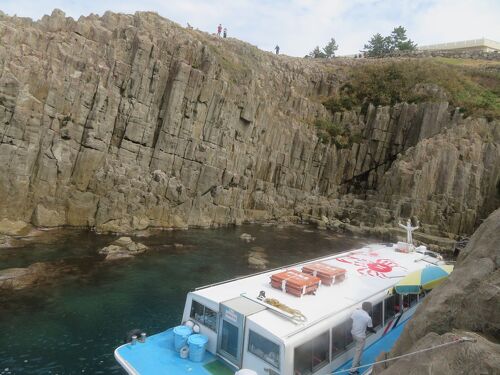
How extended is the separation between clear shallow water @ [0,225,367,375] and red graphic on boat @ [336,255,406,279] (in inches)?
431

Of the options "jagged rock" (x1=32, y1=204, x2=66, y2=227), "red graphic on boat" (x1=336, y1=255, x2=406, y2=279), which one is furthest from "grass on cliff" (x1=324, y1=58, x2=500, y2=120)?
"jagged rock" (x1=32, y1=204, x2=66, y2=227)

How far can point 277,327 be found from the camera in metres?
11.2

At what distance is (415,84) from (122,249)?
63.3 meters

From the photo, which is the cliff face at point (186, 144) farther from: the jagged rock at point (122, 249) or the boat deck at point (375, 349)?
the boat deck at point (375, 349)

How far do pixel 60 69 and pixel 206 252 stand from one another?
91.3 feet

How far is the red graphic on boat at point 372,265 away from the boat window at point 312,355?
19.3 ft

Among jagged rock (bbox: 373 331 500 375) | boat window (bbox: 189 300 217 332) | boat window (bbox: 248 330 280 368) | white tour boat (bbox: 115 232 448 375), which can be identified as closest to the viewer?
jagged rock (bbox: 373 331 500 375)

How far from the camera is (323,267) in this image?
15.8m

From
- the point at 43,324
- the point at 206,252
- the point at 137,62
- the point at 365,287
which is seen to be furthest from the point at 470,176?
the point at 43,324

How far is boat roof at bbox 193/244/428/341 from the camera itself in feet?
38.2

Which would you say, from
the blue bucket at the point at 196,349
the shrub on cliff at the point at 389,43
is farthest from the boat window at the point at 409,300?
the shrub on cliff at the point at 389,43

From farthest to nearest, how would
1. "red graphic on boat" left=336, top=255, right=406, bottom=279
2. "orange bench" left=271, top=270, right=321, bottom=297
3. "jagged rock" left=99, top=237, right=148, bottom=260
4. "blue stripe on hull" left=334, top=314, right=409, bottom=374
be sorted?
1. "jagged rock" left=99, top=237, right=148, bottom=260
2. "red graphic on boat" left=336, top=255, right=406, bottom=279
3. "orange bench" left=271, top=270, right=321, bottom=297
4. "blue stripe on hull" left=334, top=314, right=409, bottom=374

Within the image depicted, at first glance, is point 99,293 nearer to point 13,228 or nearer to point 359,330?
point 13,228

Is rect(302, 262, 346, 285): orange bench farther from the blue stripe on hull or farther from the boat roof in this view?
A: the blue stripe on hull
